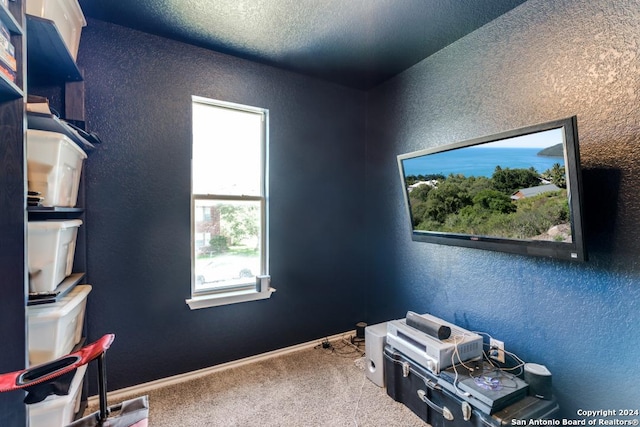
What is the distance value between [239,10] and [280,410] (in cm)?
267

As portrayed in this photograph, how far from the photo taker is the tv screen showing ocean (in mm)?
1579

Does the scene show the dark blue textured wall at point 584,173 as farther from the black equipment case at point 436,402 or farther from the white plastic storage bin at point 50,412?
the white plastic storage bin at point 50,412

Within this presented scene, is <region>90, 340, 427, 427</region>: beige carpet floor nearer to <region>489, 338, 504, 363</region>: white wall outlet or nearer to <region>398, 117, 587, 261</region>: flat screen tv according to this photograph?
<region>489, 338, 504, 363</region>: white wall outlet

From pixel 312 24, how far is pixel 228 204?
1.55m

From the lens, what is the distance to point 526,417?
1446mm

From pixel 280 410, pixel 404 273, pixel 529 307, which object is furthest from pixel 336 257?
pixel 529 307

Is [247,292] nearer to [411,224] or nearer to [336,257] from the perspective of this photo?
[336,257]

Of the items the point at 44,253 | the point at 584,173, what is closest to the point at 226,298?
the point at 44,253

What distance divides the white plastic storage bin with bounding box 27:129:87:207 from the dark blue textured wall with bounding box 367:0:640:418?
247 centimetres

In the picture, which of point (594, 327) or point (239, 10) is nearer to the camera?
point (594, 327)

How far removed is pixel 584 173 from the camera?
63.5 inches

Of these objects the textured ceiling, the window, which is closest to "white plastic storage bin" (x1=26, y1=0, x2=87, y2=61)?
the textured ceiling

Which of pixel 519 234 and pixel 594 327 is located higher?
pixel 519 234

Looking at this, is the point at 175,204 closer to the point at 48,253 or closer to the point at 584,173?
the point at 48,253
